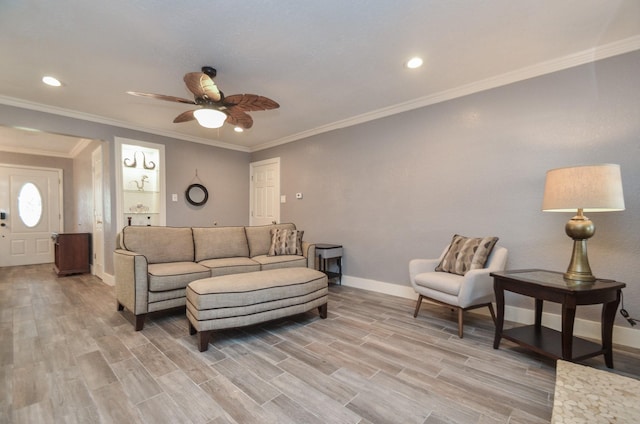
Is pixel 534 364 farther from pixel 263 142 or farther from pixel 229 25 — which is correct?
pixel 263 142

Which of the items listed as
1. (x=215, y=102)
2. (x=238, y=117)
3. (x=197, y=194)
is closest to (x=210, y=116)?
(x=215, y=102)

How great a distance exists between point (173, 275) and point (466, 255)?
2.84 meters

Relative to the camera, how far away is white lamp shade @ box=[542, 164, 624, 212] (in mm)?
1820

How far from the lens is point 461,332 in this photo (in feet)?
7.73

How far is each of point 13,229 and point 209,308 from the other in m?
6.49

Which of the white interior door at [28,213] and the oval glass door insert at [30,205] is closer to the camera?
the white interior door at [28,213]

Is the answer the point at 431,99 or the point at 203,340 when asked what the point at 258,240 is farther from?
the point at 431,99

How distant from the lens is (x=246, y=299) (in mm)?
2270

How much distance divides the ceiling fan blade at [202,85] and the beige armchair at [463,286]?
8.34ft

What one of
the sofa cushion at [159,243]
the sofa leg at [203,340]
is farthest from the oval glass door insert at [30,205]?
the sofa leg at [203,340]

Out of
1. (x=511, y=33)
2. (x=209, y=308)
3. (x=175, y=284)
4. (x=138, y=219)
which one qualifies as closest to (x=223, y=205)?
(x=138, y=219)

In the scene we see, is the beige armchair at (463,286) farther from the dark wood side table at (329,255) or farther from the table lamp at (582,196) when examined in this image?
the dark wood side table at (329,255)

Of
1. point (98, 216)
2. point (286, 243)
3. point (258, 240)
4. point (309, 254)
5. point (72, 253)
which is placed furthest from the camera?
point (72, 253)

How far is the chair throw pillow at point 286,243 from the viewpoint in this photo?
12.4ft
